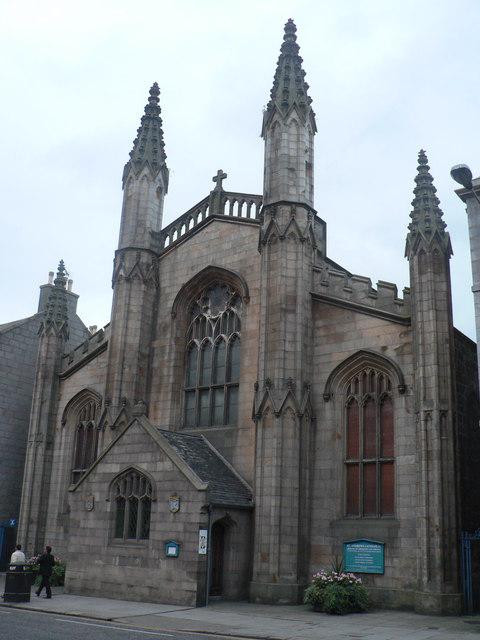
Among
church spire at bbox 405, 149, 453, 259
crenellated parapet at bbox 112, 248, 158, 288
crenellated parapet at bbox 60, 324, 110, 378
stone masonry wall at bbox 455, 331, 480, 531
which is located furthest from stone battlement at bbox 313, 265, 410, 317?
crenellated parapet at bbox 60, 324, 110, 378

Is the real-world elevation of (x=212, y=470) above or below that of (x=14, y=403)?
below

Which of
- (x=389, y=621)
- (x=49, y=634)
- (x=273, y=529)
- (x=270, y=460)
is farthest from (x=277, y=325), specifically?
(x=49, y=634)

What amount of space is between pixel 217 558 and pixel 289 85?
17855 millimetres

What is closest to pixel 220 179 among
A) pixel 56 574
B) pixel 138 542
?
pixel 138 542

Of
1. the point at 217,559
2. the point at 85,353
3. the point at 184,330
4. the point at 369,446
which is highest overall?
the point at 184,330

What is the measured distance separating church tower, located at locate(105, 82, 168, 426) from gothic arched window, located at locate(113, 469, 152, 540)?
435 centimetres

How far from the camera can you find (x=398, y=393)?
2264 cm

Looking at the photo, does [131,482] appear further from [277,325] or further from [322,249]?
[322,249]

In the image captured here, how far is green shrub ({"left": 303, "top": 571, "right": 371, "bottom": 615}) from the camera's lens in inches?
786

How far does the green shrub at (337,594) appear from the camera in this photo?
65.5 feet

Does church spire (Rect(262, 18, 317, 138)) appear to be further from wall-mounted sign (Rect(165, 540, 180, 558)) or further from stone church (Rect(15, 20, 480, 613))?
wall-mounted sign (Rect(165, 540, 180, 558))

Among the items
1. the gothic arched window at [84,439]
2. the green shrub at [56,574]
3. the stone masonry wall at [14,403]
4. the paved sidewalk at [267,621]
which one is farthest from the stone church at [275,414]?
the stone masonry wall at [14,403]

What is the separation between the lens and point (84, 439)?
103ft

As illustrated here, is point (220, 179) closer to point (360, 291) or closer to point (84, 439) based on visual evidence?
point (360, 291)
